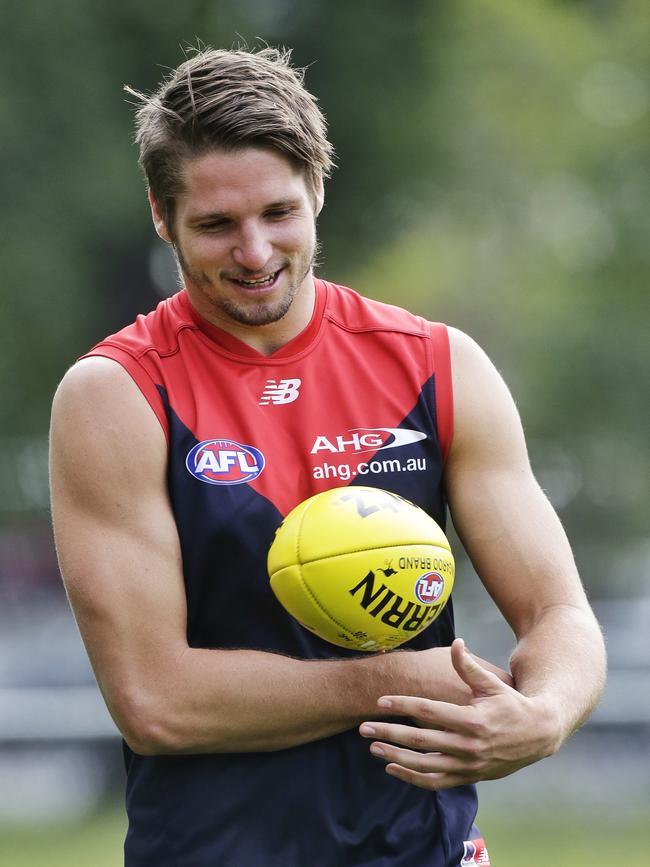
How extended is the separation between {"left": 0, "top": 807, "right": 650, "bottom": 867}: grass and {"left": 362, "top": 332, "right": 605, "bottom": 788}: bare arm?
6.71 metres

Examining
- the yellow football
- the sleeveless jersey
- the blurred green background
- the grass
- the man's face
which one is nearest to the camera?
the yellow football

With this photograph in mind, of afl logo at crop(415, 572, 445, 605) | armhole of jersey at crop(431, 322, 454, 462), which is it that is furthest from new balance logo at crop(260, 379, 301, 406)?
afl logo at crop(415, 572, 445, 605)

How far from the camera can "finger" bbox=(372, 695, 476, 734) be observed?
11.3 feet

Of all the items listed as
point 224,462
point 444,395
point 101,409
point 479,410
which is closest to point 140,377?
point 101,409

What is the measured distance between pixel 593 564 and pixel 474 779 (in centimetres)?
1406

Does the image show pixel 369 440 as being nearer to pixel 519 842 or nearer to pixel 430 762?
pixel 430 762

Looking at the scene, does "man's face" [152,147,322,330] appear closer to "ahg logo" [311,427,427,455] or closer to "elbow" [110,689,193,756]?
"ahg logo" [311,427,427,455]

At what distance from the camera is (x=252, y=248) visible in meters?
3.95

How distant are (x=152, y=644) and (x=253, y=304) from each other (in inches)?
39.8

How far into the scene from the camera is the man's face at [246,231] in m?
3.99

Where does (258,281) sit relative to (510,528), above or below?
above

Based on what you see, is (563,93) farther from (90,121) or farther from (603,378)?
(90,121)

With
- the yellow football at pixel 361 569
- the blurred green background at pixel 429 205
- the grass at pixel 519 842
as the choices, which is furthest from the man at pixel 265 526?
the blurred green background at pixel 429 205

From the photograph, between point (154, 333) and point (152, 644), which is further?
point (154, 333)
